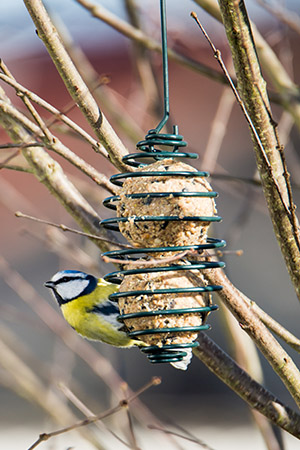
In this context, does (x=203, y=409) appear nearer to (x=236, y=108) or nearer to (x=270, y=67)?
(x=236, y=108)

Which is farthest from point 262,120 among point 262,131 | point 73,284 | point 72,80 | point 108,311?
point 73,284

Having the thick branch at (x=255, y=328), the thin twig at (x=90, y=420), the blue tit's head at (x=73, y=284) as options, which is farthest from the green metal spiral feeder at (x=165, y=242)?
the blue tit's head at (x=73, y=284)

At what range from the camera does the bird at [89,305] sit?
282 centimetres

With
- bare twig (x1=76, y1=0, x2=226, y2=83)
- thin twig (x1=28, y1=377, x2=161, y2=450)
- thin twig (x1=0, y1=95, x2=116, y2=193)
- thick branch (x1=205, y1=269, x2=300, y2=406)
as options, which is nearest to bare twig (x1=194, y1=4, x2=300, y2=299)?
thick branch (x1=205, y1=269, x2=300, y2=406)

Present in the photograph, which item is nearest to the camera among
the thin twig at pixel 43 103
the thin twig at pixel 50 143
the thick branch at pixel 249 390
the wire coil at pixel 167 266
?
the wire coil at pixel 167 266

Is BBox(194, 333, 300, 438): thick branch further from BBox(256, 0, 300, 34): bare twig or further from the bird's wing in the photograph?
BBox(256, 0, 300, 34): bare twig

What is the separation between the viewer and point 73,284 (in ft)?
9.75

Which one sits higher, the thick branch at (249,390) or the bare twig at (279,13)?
the bare twig at (279,13)

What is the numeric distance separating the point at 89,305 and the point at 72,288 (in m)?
0.12

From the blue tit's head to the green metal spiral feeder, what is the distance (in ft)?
3.79

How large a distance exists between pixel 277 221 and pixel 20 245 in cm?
676

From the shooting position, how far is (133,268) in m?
Result: 1.78

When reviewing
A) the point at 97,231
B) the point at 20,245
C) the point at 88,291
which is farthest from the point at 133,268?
the point at 20,245

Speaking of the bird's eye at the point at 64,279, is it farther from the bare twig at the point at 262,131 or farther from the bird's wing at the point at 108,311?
the bare twig at the point at 262,131
